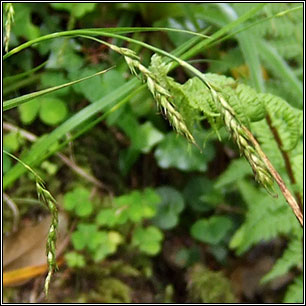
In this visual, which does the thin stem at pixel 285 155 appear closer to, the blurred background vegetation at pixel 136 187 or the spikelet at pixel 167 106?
the blurred background vegetation at pixel 136 187

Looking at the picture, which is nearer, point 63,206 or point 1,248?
point 1,248

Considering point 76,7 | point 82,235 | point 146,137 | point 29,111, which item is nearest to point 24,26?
point 76,7

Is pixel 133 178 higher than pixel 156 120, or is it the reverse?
pixel 156 120

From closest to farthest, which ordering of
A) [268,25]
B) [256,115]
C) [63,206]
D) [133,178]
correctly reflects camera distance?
[256,115]
[63,206]
[268,25]
[133,178]

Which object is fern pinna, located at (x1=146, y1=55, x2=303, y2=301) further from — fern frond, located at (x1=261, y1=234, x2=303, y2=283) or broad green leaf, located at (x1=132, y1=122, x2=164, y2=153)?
broad green leaf, located at (x1=132, y1=122, x2=164, y2=153)

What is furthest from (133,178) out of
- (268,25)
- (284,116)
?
(284,116)

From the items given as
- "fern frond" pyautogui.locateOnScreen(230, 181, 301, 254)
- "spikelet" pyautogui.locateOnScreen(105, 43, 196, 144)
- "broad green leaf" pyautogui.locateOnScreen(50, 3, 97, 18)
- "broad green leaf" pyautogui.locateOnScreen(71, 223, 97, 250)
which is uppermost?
"broad green leaf" pyautogui.locateOnScreen(50, 3, 97, 18)

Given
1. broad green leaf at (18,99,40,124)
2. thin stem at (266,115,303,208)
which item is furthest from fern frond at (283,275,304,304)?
broad green leaf at (18,99,40,124)

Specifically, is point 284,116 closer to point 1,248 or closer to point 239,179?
point 239,179
